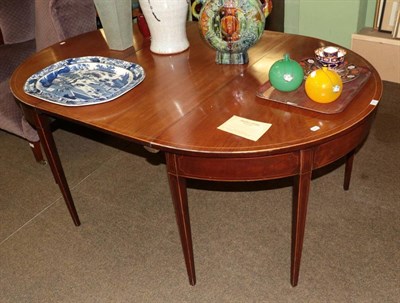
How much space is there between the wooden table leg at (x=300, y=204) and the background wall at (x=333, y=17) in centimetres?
197

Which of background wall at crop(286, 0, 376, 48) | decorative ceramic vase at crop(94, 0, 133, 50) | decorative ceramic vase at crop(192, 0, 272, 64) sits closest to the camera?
decorative ceramic vase at crop(192, 0, 272, 64)

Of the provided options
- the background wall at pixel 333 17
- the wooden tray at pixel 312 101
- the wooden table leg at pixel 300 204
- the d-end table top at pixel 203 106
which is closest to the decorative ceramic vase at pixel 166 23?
the d-end table top at pixel 203 106

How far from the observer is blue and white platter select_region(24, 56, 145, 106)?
4.46 ft

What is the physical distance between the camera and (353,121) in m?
1.12

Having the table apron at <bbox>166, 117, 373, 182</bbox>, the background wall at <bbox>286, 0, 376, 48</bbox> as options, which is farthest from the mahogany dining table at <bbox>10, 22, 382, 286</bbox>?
the background wall at <bbox>286, 0, 376, 48</bbox>

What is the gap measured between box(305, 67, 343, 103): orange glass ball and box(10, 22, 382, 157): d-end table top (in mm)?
53

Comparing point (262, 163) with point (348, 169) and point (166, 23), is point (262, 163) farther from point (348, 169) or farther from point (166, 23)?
point (348, 169)

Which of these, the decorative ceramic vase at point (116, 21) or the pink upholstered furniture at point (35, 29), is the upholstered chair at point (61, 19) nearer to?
the pink upholstered furniture at point (35, 29)

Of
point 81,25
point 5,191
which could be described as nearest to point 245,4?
point 81,25

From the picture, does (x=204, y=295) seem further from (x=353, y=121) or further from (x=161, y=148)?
(x=353, y=121)

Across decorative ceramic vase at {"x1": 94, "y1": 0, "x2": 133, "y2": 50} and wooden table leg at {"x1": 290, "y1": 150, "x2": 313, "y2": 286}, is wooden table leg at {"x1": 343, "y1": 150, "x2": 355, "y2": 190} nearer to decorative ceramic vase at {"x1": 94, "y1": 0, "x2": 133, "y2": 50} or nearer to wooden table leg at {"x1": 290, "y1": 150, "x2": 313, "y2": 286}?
wooden table leg at {"x1": 290, "y1": 150, "x2": 313, "y2": 286}

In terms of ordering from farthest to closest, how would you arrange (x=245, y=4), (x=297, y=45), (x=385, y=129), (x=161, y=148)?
(x=385, y=129), (x=297, y=45), (x=245, y=4), (x=161, y=148)

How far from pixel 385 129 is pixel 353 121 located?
50.9 inches

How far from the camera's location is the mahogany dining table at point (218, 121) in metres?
1.10
